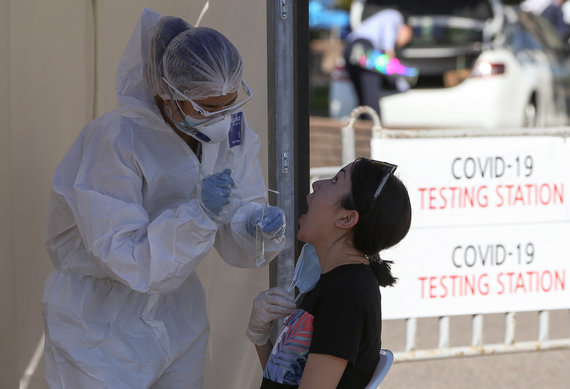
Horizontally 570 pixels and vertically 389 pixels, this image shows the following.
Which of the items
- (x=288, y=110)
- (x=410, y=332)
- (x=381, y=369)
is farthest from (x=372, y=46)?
(x=381, y=369)

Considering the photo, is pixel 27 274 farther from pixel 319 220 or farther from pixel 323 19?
pixel 323 19

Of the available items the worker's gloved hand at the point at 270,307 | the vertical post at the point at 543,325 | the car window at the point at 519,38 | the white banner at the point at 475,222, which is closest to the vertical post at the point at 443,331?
the white banner at the point at 475,222

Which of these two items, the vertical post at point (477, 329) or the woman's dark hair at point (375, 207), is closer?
the woman's dark hair at point (375, 207)

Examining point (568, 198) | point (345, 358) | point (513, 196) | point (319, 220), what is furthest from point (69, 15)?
point (568, 198)

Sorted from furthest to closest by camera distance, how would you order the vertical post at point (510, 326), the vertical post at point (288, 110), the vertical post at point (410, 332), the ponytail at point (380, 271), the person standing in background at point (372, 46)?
the person standing in background at point (372, 46)
the vertical post at point (510, 326)
the vertical post at point (410, 332)
the vertical post at point (288, 110)
the ponytail at point (380, 271)

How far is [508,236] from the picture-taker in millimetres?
4508

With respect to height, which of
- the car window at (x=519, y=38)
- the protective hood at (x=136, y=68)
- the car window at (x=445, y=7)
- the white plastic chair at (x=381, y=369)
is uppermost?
the car window at (x=445, y=7)

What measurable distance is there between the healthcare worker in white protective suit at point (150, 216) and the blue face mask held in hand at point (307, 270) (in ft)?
0.28

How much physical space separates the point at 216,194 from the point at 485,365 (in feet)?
10.0

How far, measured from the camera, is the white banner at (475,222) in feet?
14.5

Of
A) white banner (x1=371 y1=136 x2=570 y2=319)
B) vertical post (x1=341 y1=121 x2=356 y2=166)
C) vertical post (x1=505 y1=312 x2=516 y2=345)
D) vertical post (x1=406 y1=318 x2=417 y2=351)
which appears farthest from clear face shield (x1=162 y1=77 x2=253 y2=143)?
vertical post (x1=505 y1=312 x2=516 y2=345)

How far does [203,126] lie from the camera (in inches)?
96.6

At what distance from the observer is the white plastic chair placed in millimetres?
2195

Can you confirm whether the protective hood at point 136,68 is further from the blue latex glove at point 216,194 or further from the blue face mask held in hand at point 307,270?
the blue face mask held in hand at point 307,270
